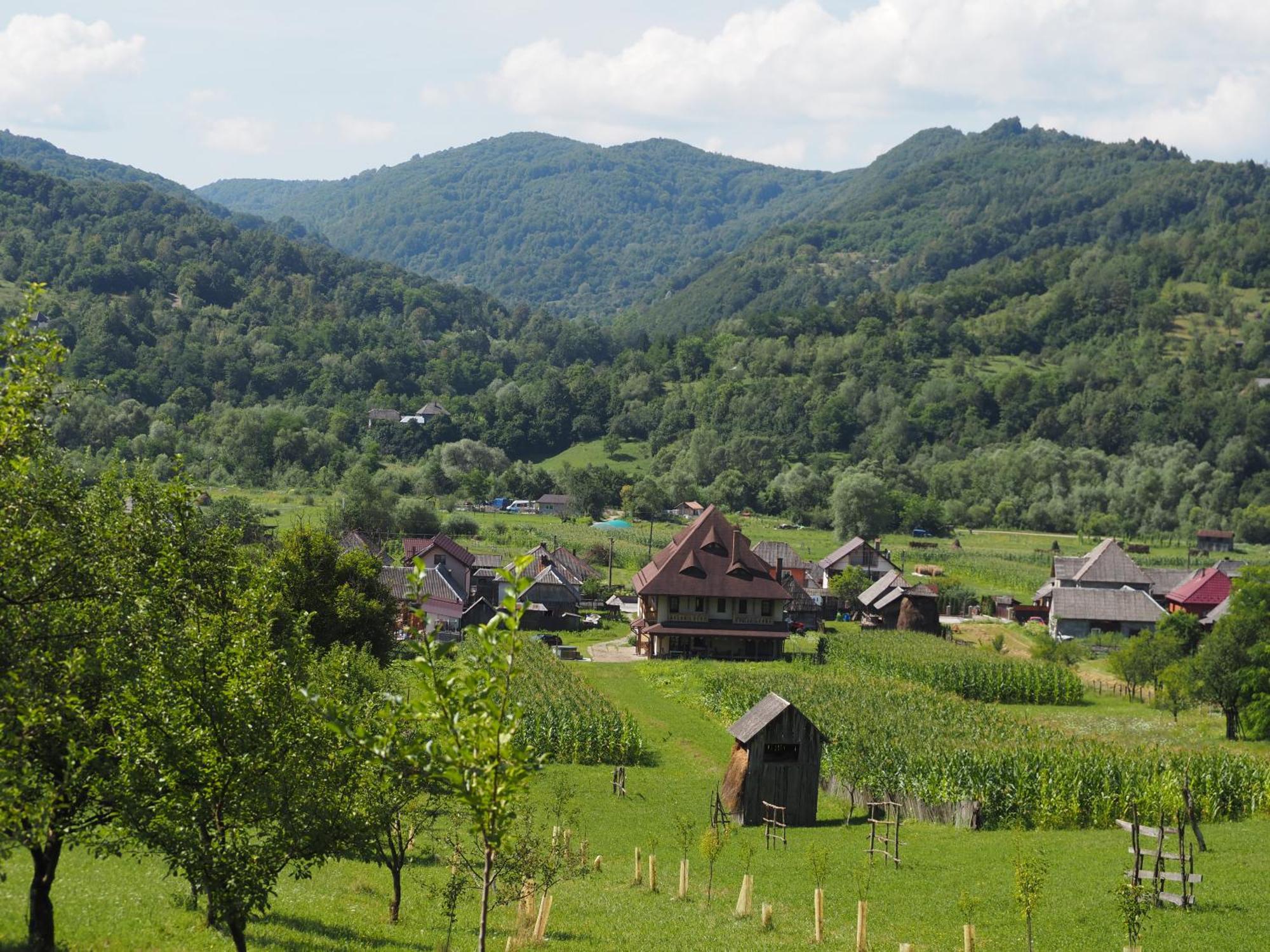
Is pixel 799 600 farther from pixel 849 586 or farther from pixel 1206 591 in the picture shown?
pixel 1206 591

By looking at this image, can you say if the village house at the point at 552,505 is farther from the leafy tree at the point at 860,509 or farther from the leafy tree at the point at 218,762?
the leafy tree at the point at 218,762

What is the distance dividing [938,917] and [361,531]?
237 feet

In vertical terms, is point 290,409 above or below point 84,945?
above

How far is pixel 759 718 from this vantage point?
3131 cm

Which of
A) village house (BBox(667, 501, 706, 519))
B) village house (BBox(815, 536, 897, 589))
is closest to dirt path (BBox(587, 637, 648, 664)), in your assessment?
village house (BBox(815, 536, 897, 589))

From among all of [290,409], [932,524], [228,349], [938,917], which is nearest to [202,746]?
[938,917]

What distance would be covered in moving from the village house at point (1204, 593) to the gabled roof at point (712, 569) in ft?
88.5

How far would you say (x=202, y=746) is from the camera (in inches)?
558

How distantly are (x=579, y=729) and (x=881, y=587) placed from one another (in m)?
38.9

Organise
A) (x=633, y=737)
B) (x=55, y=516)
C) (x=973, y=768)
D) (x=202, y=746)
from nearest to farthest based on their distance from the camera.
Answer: (x=202, y=746), (x=55, y=516), (x=973, y=768), (x=633, y=737)

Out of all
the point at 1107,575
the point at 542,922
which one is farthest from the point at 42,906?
the point at 1107,575

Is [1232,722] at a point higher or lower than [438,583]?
lower

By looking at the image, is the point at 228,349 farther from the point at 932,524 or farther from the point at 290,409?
the point at 932,524

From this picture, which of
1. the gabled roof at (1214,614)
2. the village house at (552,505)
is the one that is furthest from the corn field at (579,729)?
the village house at (552,505)
